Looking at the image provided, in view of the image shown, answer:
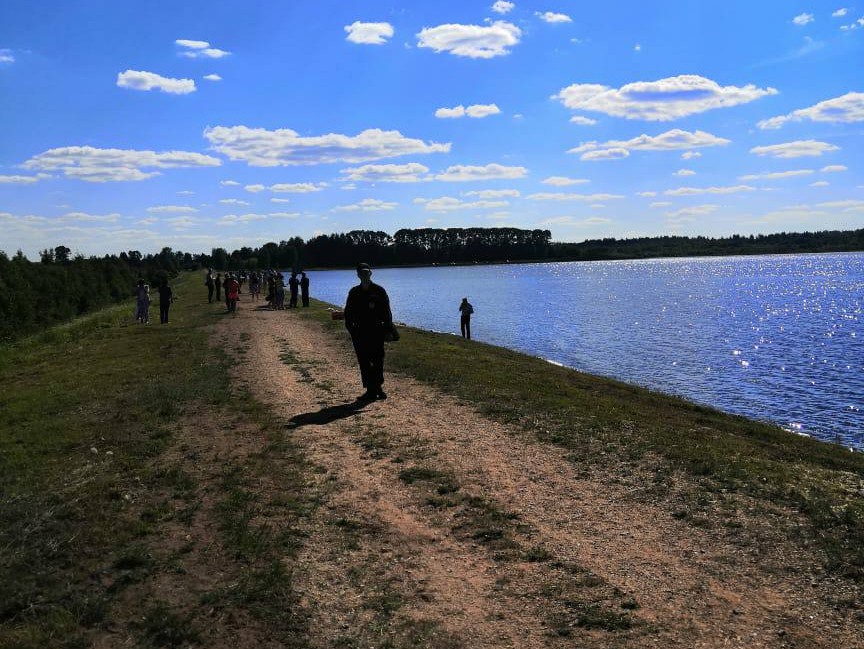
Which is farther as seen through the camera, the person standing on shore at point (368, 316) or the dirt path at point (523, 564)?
the person standing on shore at point (368, 316)

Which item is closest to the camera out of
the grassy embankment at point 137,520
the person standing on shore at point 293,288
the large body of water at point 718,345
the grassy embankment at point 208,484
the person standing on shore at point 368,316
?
the grassy embankment at point 137,520

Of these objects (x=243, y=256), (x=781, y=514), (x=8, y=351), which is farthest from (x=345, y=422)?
(x=243, y=256)

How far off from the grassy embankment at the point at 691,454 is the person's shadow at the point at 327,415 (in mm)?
2016

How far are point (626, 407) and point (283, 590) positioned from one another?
335 inches

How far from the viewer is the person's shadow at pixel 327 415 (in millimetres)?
9539

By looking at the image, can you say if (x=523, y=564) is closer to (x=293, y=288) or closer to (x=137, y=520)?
(x=137, y=520)

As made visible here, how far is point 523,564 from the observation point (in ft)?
16.8

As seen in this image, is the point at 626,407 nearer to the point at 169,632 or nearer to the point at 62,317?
the point at 169,632

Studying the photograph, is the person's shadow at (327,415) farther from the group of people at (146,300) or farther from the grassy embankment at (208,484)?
the group of people at (146,300)

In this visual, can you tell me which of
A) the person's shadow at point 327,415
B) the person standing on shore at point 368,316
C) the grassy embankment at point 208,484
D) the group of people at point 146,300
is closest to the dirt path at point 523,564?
the grassy embankment at point 208,484

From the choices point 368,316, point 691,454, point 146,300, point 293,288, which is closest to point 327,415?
point 368,316

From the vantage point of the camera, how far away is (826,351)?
27219mm

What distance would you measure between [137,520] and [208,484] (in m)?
1.02

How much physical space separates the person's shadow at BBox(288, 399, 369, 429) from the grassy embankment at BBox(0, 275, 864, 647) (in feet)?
1.35
